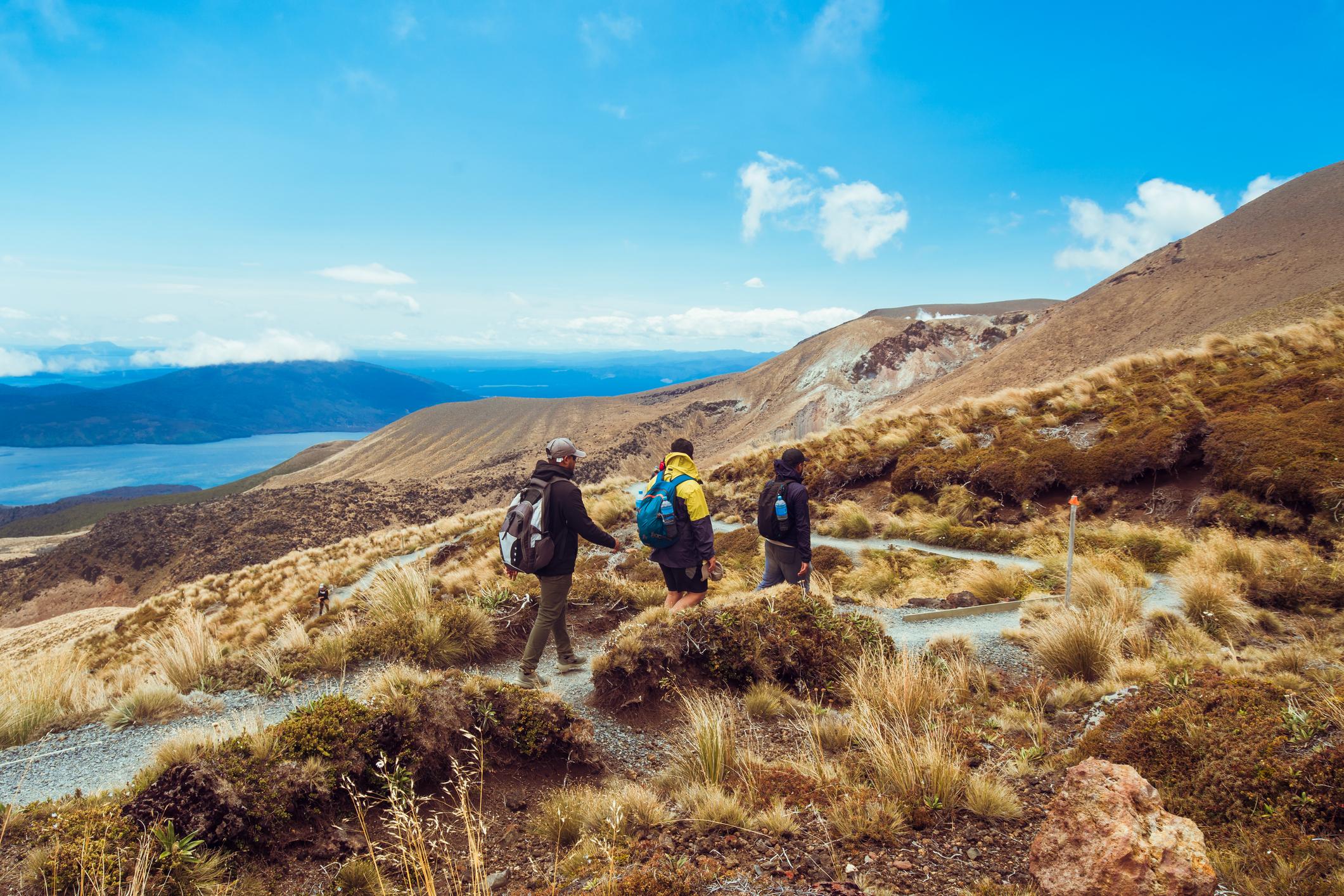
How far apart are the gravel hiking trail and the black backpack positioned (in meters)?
1.25

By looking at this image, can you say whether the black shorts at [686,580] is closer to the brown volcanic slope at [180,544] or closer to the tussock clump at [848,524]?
the tussock clump at [848,524]

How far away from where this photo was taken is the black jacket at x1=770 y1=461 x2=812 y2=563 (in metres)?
7.09

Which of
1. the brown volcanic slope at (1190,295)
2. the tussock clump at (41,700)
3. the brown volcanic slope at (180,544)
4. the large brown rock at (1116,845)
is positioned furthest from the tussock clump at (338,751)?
the brown volcanic slope at (180,544)

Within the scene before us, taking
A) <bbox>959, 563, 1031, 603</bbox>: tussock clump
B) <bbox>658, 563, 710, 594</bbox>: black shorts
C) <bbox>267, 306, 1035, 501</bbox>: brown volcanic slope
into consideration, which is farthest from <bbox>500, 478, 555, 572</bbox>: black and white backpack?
<bbox>267, 306, 1035, 501</bbox>: brown volcanic slope

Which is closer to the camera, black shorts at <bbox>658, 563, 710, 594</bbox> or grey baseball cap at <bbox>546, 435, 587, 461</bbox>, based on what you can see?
grey baseball cap at <bbox>546, 435, 587, 461</bbox>

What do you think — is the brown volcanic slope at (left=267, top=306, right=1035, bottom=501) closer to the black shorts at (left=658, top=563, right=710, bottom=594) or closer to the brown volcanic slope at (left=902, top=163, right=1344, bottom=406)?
the brown volcanic slope at (left=902, top=163, right=1344, bottom=406)

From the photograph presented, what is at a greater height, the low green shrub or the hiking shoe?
the low green shrub

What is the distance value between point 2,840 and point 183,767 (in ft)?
2.68

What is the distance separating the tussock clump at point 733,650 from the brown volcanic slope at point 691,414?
44563mm

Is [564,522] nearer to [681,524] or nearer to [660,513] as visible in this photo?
[660,513]

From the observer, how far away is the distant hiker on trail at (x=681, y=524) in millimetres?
6609

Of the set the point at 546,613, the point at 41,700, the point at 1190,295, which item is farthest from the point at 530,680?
the point at 1190,295

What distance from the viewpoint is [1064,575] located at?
878 cm

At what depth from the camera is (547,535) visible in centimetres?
581
